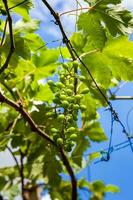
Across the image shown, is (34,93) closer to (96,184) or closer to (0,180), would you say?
(0,180)

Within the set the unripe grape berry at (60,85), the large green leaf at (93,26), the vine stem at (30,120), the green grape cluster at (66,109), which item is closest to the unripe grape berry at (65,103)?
the green grape cluster at (66,109)

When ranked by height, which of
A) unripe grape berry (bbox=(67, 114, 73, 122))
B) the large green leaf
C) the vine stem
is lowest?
the vine stem

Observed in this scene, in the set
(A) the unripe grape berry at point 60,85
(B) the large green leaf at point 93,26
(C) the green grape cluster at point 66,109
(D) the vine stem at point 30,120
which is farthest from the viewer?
(D) the vine stem at point 30,120

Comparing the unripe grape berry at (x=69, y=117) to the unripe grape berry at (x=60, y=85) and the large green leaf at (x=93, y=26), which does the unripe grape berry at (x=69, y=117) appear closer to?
the unripe grape berry at (x=60, y=85)

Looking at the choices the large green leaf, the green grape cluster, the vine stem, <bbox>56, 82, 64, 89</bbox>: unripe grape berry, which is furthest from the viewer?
the vine stem

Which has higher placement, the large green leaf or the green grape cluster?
the large green leaf

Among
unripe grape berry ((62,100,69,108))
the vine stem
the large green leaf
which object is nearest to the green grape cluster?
unripe grape berry ((62,100,69,108))

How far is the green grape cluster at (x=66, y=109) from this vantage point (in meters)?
1.44

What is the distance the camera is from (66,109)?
1496mm

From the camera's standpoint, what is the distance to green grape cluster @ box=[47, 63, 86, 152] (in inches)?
56.6

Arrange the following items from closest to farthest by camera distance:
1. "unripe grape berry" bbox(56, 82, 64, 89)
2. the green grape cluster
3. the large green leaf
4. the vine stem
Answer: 1. the green grape cluster
2. "unripe grape berry" bbox(56, 82, 64, 89)
3. the large green leaf
4. the vine stem

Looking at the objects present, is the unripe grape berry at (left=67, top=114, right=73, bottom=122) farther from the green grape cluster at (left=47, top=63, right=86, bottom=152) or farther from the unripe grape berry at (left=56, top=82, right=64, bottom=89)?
the unripe grape berry at (left=56, top=82, right=64, bottom=89)

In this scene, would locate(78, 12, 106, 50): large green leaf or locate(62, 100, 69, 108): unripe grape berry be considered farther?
locate(78, 12, 106, 50): large green leaf

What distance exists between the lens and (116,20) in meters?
1.71
